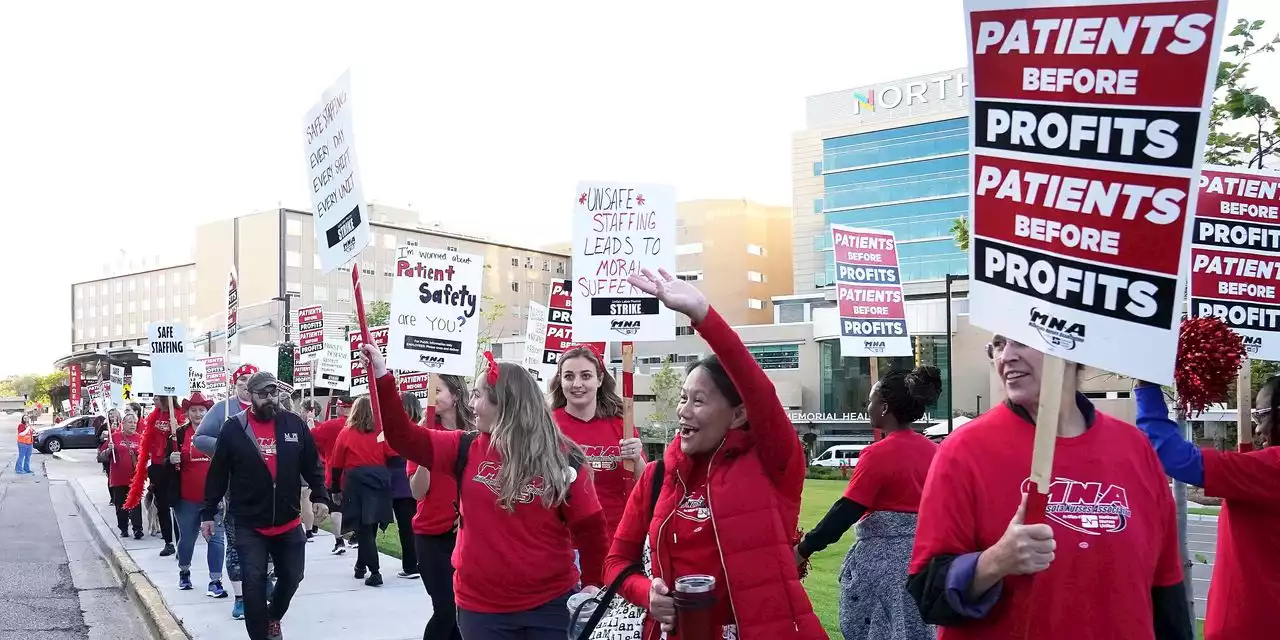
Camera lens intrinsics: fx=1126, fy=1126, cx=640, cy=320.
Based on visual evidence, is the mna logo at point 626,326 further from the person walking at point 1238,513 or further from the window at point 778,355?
the window at point 778,355

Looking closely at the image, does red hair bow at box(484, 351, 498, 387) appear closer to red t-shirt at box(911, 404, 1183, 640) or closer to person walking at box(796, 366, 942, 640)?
person walking at box(796, 366, 942, 640)

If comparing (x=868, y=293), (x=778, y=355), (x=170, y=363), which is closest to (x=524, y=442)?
(x=868, y=293)

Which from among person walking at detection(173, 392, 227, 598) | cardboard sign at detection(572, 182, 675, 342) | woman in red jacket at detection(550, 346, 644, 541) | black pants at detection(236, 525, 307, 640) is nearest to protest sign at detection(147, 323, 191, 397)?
person walking at detection(173, 392, 227, 598)

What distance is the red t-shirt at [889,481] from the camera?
529 centimetres

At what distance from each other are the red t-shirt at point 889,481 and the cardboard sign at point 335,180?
2.81 meters

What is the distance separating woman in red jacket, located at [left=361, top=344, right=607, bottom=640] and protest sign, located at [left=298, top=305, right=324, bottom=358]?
16.9 metres

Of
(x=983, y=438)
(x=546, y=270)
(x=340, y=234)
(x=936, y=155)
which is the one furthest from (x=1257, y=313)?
(x=546, y=270)

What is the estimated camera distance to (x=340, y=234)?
6.21 meters

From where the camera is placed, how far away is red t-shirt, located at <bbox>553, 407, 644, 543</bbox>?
6.73 meters

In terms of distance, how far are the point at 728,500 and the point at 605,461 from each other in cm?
331

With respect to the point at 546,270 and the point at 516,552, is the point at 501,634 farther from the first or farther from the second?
the point at 546,270

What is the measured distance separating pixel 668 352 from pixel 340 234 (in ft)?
245

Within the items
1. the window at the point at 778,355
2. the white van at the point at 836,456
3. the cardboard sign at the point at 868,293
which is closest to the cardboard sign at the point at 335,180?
the cardboard sign at the point at 868,293

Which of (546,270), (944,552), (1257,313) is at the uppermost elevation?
(546,270)
